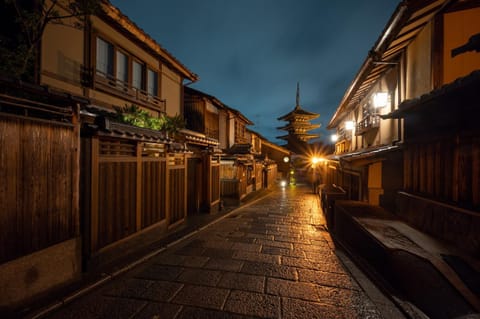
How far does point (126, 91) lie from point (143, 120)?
9.00ft

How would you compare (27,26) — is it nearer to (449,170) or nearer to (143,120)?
(143,120)

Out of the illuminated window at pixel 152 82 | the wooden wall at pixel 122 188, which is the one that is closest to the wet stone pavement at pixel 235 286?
the wooden wall at pixel 122 188

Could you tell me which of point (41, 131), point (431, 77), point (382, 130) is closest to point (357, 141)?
point (382, 130)

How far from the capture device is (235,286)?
14.4 ft

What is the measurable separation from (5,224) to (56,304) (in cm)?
176

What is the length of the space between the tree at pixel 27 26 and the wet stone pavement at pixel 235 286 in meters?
6.05

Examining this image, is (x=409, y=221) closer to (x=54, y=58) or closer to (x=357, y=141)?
(x=357, y=141)

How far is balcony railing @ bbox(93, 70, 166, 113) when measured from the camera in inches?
313

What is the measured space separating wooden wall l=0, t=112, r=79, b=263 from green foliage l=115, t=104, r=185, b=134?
2.91 m

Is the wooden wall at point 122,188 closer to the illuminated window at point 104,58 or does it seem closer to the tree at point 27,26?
the tree at point 27,26

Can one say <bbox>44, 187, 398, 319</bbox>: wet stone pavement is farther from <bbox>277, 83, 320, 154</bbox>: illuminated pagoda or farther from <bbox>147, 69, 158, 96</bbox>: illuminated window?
<bbox>277, 83, 320, 154</bbox>: illuminated pagoda

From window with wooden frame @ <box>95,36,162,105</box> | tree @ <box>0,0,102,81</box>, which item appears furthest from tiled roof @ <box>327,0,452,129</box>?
window with wooden frame @ <box>95,36,162,105</box>

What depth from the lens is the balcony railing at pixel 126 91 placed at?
7.95 m

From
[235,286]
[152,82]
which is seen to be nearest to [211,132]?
[152,82]
